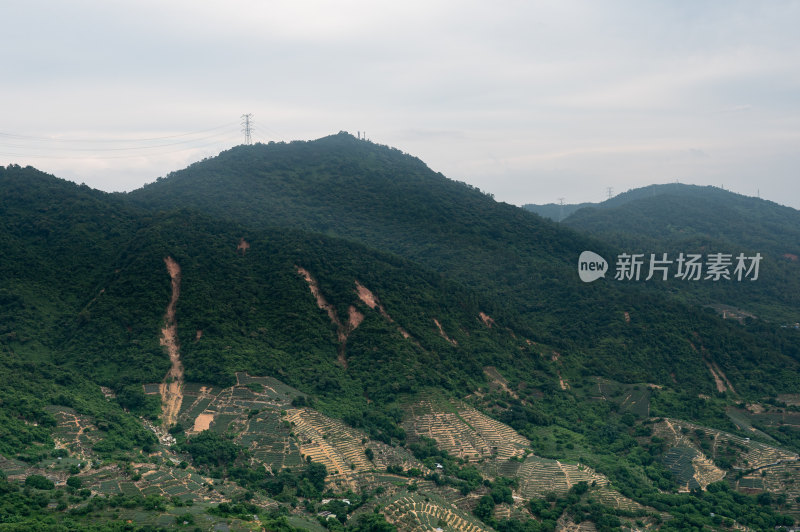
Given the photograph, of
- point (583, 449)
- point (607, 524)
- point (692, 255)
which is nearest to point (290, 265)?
point (583, 449)

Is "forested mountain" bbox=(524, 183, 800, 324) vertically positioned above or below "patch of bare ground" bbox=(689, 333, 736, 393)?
above

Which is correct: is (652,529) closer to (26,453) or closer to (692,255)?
(26,453)

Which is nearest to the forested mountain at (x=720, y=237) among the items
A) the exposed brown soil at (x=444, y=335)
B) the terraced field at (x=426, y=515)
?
the exposed brown soil at (x=444, y=335)

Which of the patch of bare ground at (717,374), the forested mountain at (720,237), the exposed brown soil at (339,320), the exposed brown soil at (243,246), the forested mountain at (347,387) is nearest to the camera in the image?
the forested mountain at (347,387)

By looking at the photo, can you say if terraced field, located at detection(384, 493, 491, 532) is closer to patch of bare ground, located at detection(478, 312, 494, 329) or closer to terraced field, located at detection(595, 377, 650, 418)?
terraced field, located at detection(595, 377, 650, 418)

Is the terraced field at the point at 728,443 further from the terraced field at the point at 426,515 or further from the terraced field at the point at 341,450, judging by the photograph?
the terraced field at the point at 426,515

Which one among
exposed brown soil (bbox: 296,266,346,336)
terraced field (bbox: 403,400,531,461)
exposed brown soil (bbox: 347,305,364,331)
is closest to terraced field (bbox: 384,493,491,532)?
terraced field (bbox: 403,400,531,461)
